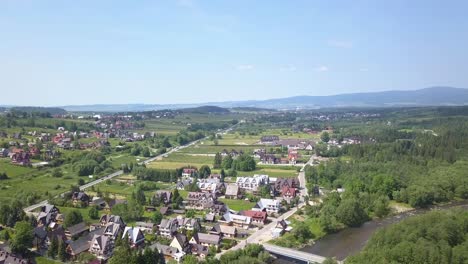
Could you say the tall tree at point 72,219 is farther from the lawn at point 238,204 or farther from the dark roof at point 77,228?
the lawn at point 238,204

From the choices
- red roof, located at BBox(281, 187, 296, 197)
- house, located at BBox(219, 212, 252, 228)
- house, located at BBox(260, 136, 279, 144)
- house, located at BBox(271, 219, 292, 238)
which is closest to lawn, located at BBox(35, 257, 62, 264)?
house, located at BBox(219, 212, 252, 228)

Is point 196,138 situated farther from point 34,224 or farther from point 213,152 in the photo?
point 34,224

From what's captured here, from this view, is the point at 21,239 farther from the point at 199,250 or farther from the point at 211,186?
the point at 211,186

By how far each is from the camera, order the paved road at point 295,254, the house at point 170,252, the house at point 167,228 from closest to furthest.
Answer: the paved road at point 295,254, the house at point 170,252, the house at point 167,228

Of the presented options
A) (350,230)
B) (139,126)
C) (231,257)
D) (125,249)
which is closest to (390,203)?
(350,230)

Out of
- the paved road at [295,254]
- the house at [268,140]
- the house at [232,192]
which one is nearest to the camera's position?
the paved road at [295,254]

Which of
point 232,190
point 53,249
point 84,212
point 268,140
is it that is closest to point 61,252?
point 53,249

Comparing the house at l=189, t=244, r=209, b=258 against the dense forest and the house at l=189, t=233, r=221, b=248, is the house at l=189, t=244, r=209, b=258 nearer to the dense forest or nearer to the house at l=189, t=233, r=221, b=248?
the house at l=189, t=233, r=221, b=248

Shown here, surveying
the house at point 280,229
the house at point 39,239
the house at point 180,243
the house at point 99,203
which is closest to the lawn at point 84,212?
the house at point 99,203
